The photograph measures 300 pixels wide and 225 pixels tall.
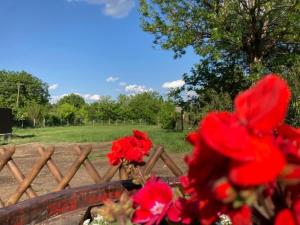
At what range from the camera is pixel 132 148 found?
7.27ft

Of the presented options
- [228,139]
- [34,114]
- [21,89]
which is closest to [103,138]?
[228,139]

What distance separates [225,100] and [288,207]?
48.3 feet

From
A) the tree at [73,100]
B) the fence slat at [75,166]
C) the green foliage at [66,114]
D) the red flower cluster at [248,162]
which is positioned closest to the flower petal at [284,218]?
the red flower cluster at [248,162]

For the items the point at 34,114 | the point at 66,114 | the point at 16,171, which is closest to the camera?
the point at 16,171

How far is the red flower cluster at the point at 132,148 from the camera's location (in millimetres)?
2201

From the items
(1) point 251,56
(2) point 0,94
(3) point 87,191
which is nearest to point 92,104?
(2) point 0,94

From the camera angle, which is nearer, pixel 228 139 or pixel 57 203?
pixel 228 139

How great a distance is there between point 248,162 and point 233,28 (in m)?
16.4

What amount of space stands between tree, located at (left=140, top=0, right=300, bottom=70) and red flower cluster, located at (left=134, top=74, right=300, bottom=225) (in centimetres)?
1524

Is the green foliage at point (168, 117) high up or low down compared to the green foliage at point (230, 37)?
down

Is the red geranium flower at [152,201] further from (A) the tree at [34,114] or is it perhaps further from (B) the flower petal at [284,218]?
(A) the tree at [34,114]

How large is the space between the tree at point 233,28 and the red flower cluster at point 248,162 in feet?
50.0

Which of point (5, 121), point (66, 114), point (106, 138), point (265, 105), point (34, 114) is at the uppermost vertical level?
point (265, 105)

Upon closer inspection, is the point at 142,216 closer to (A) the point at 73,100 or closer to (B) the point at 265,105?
(B) the point at 265,105
